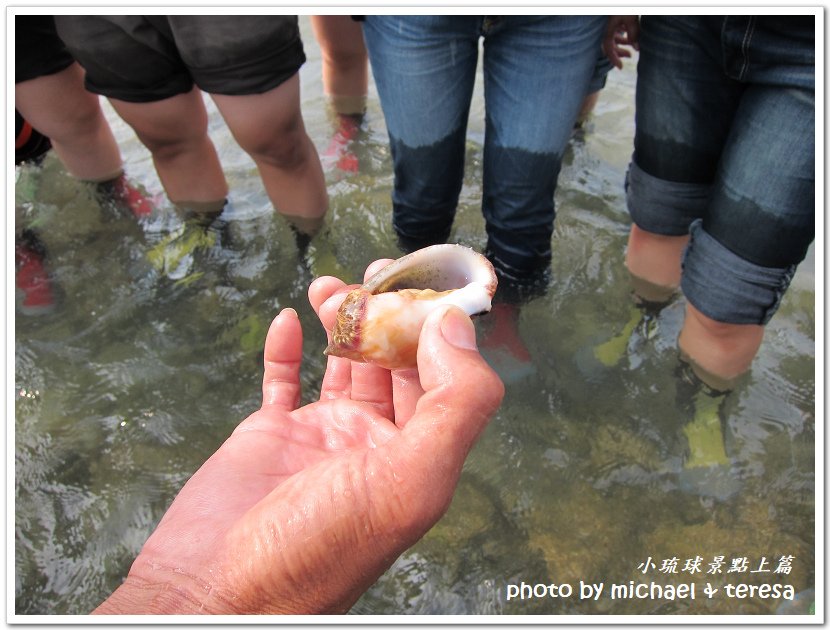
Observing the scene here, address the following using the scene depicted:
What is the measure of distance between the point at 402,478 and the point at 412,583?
134 centimetres

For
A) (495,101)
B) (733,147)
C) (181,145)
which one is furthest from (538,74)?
(181,145)

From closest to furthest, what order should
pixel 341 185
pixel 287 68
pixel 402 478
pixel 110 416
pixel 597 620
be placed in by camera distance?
1. pixel 402 478
2. pixel 597 620
3. pixel 287 68
4. pixel 110 416
5. pixel 341 185

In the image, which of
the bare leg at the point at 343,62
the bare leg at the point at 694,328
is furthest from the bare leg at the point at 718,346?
the bare leg at the point at 343,62

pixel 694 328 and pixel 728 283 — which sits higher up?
pixel 728 283

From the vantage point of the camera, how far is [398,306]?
5.22 ft

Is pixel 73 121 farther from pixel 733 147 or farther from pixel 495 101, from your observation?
pixel 733 147

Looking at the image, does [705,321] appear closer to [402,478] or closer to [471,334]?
[471,334]

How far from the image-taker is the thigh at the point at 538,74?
7.05 ft

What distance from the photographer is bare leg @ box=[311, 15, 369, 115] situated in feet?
13.4

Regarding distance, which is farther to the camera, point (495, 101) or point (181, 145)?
point (181, 145)

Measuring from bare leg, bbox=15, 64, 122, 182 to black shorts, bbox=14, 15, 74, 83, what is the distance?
0.05 metres

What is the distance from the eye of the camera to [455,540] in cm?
247

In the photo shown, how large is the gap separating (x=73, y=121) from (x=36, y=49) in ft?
1.72

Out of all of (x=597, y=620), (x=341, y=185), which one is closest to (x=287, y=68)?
(x=341, y=185)
